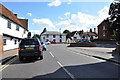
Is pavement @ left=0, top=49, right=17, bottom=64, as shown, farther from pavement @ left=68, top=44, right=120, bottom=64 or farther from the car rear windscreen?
pavement @ left=68, top=44, right=120, bottom=64

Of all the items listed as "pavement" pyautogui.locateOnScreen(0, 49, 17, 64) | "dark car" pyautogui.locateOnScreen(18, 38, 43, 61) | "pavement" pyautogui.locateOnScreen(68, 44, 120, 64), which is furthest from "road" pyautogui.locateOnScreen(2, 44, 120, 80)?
"pavement" pyautogui.locateOnScreen(68, 44, 120, 64)

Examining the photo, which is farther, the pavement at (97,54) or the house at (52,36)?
the house at (52,36)

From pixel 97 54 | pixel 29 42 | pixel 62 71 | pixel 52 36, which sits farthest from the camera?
pixel 52 36

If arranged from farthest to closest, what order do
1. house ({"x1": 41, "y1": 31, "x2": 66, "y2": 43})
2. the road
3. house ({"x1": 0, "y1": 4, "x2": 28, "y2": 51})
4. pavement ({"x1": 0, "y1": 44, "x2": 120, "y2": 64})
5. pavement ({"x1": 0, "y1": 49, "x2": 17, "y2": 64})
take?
house ({"x1": 41, "y1": 31, "x2": 66, "y2": 43}) < house ({"x1": 0, "y1": 4, "x2": 28, "y2": 51}) < pavement ({"x1": 0, "y1": 44, "x2": 120, "y2": 64}) < pavement ({"x1": 0, "y1": 49, "x2": 17, "y2": 64}) < the road

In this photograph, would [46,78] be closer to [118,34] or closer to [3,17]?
[3,17]

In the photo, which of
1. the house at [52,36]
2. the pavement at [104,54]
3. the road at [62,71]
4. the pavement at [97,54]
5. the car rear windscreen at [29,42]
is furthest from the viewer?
the house at [52,36]

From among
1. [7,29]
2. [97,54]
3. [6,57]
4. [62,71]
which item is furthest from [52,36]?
[62,71]

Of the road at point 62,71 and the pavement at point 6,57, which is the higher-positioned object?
the pavement at point 6,57

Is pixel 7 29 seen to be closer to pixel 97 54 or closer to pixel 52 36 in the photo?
pixel 97 54

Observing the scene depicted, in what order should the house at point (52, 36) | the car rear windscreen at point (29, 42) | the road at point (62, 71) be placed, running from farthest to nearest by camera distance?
the house at point (52, 36) → the car rear windscreen at point (29, 42) → the road at point (62, 71)

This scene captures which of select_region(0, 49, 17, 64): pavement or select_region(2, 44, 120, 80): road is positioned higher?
select_region(0, 49, 17, 64): pavement

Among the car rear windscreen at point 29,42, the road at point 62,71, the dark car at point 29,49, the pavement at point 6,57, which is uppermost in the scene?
the car rear windscreen at point 29,42

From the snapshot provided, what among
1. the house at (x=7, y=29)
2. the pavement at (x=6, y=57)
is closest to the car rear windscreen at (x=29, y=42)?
the pavement at (x=6, y=57)

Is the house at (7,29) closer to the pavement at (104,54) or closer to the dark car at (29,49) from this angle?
the dark car at (29,49)
